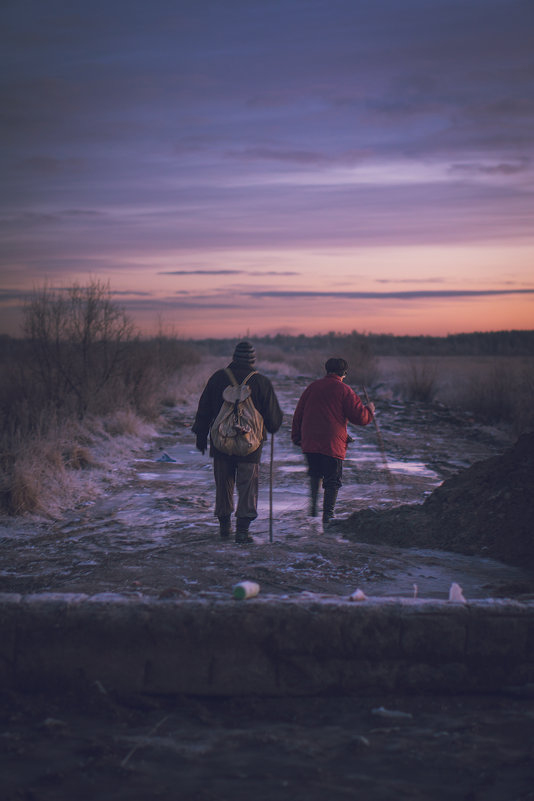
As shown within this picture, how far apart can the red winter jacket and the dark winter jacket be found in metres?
0.92

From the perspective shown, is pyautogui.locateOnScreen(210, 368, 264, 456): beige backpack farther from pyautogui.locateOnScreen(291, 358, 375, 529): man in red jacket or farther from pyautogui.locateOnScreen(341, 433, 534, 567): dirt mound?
pyautogui.locateOnScreen(341, 433, 534, 567): dirt mound

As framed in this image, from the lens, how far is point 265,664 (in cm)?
386

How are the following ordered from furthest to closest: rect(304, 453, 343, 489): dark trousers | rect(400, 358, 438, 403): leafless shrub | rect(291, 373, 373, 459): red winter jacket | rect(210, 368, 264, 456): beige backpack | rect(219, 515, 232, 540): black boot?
rect(400, 358, 438, 403): leafless shrub
rect(304, 453, 343, 489): dark trousers
rect(291, 373, 373, 459): red winter jacket
rect(219, 515, 232, 540): black boot
rect(210, 368, 264, 456): beige backpack

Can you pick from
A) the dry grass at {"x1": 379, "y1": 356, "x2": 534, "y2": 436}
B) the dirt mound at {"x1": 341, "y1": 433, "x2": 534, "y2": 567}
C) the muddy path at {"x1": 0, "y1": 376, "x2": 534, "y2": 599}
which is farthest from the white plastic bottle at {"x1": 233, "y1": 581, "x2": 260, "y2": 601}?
the dry grass at {"x1": 379, "y1": 356, "x2": 534, "y2": 436}

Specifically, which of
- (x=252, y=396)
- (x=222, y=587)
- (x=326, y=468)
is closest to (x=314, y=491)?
(x=326, y=468)

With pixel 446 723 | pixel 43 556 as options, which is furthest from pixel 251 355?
pixel 446 723

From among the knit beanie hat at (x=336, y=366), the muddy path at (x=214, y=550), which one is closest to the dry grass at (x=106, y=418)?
the muddy path at (x=214, y=550)

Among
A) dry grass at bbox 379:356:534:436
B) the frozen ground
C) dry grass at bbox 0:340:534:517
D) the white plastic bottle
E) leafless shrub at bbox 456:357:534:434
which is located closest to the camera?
the frozen ground

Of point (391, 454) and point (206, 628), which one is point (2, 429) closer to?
point (391, 454)

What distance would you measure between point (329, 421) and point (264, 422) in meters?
1.10

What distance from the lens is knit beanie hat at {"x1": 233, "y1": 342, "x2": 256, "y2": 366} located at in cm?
678

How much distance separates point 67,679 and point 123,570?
6.73 ft

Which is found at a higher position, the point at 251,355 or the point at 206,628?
the point at 251,355

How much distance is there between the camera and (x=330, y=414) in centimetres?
768
